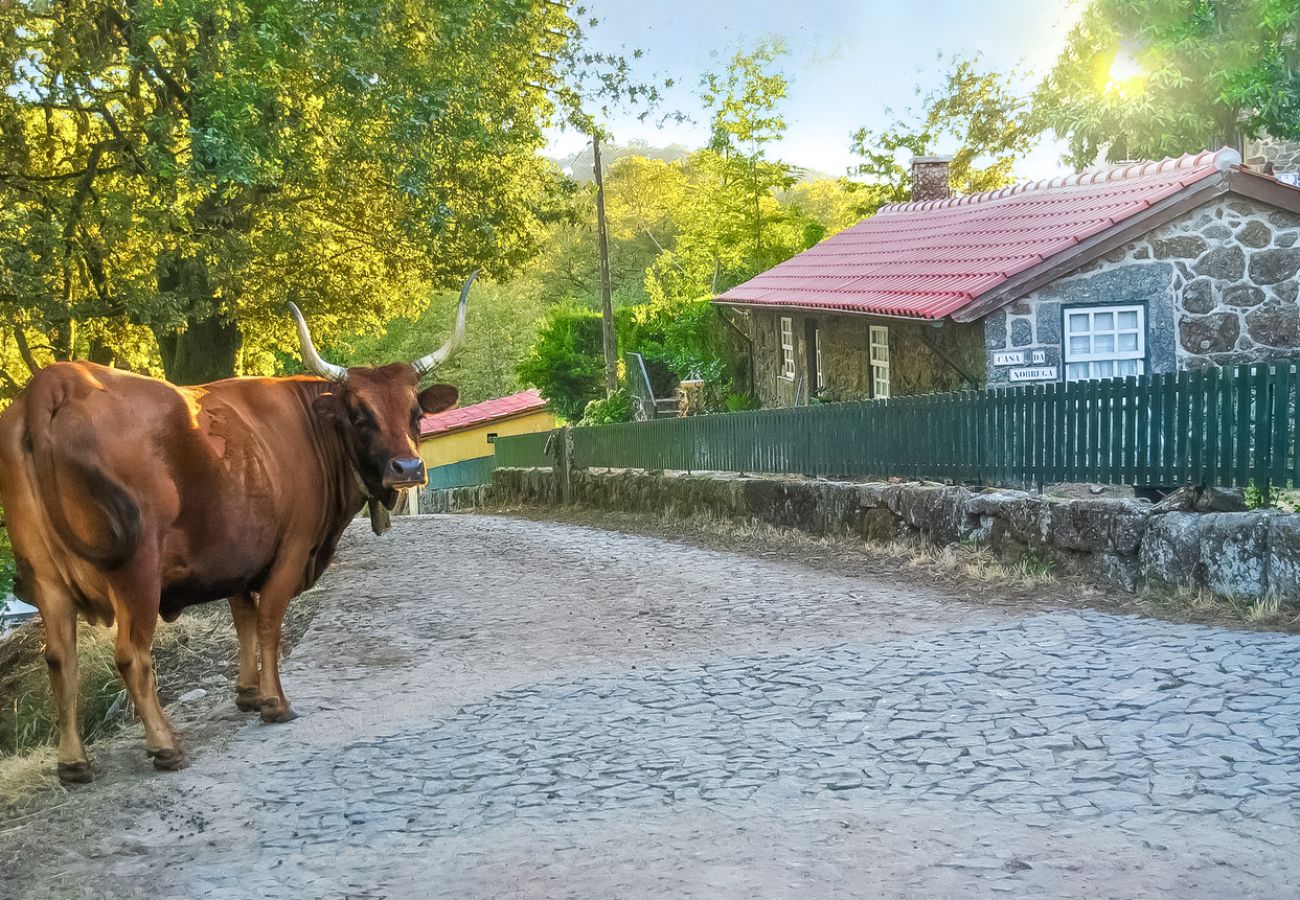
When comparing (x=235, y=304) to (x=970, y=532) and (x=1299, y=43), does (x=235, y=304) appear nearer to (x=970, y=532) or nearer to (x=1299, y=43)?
(x=970, y=532)

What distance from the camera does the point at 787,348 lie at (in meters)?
25.4

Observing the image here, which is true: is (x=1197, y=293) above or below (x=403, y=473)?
above

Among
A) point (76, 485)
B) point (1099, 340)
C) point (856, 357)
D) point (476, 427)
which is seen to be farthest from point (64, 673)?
point (476, 427)

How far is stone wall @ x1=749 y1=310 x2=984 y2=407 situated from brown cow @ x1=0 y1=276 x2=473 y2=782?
36.6 feet

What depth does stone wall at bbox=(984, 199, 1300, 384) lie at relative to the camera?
1686 cm

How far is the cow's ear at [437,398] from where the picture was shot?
778cm

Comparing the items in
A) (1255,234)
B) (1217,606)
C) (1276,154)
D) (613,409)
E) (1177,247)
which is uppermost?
(1276,154)

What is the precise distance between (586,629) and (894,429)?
5678 millimetres

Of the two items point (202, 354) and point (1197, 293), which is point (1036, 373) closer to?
point (1197, 293)

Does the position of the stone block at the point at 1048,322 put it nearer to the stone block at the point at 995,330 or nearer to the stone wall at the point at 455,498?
the stone block at the point at 995,330

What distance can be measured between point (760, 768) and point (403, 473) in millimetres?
2401

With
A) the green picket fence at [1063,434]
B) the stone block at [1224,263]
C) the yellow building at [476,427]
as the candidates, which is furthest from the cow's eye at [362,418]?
the yellow building at [476,427]

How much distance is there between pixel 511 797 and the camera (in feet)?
18.2

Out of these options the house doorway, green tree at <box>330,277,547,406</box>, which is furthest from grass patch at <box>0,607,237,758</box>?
green tree at <box>330,277,547,406</box>
